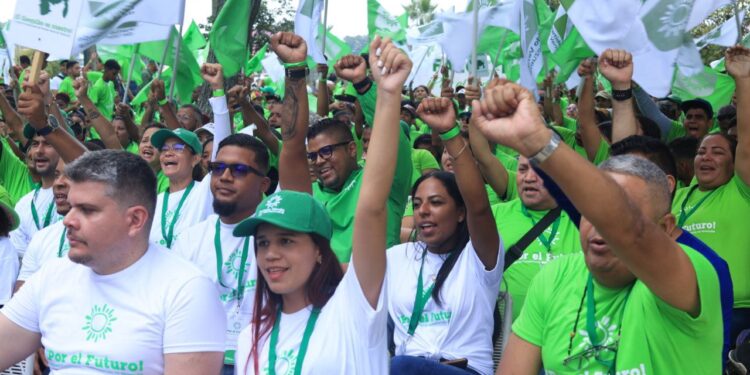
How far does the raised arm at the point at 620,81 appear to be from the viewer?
18.0 feet

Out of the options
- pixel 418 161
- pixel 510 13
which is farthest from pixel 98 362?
pixel 510 13

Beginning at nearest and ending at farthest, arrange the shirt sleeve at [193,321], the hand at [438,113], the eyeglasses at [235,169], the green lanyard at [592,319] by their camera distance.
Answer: the green lanyard at [592,319]
the shirt sleeve at [193,321]
the hand at [438,113]
the eyeglasses at [235,169]

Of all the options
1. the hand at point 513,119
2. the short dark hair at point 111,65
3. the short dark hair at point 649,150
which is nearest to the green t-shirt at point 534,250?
the short dark hair at point 649,150

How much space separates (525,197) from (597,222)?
8.97 feet

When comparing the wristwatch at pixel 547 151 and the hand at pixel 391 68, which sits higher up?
the hand at pixel 391 68

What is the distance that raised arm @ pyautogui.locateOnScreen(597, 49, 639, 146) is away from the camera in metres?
5.47

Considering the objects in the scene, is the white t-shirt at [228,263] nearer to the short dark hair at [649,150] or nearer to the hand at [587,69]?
the short dark hair at [649,150]

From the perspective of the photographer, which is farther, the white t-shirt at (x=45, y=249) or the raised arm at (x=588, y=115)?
the raised arm at (x=588, y=115)

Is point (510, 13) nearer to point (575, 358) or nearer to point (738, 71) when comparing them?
point (738, 71)

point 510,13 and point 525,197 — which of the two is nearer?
point 525,197

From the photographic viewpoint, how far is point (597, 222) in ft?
7.60

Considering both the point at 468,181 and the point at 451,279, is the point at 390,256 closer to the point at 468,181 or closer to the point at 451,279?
the point at 451,279

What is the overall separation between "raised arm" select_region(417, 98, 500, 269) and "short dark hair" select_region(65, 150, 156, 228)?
1.36 metres

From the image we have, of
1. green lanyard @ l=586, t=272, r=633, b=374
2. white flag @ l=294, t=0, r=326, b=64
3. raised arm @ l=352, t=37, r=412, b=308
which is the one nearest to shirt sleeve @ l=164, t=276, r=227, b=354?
raised arm @ l=352, t=37, r=412, b=308
